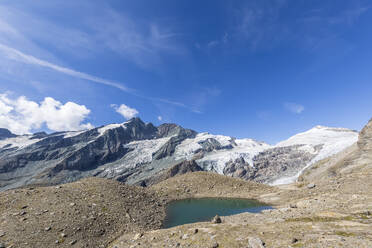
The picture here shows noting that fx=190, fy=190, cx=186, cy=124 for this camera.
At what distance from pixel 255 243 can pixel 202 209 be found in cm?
2274

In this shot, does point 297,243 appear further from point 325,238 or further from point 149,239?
point 149,239

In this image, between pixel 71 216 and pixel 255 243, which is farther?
pixel 71 216

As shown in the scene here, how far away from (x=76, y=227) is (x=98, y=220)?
2.84 meters

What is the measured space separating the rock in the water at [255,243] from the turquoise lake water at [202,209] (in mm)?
14552

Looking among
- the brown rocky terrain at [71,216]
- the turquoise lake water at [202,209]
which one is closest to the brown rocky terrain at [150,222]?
the brown rocky terrain at [71,216]

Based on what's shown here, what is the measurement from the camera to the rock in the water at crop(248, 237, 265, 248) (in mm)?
13631

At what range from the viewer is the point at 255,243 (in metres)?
14.0

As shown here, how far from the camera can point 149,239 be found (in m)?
18.9

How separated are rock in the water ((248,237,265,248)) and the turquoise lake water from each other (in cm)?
1455

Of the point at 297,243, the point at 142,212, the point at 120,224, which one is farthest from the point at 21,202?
the point at 297,243

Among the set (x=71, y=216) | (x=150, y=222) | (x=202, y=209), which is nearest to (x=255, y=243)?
(x=150, y=222)

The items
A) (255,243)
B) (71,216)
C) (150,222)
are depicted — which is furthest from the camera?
(150,222)

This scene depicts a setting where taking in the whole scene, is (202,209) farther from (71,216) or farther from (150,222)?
(71,216)

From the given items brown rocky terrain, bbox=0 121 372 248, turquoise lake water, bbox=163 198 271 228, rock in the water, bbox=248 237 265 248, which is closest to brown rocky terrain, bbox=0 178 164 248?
brown rocky terrain, bbox=0 121 372 248
